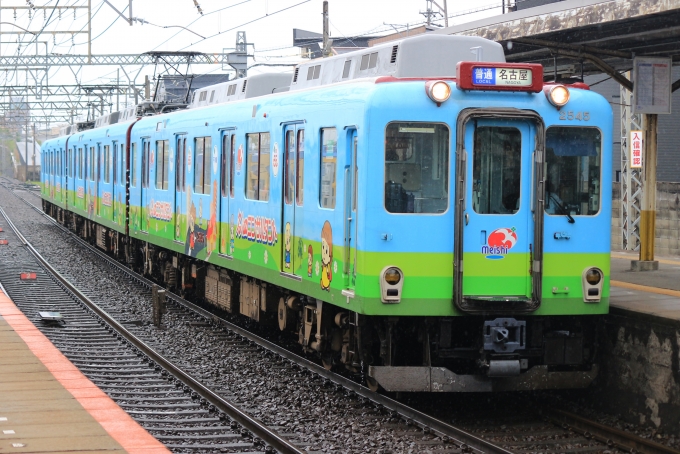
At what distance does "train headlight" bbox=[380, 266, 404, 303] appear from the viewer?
8.41 m

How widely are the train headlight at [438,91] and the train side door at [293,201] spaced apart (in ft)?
6.72

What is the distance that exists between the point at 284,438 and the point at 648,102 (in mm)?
7897

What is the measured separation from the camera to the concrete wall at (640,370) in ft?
27.6

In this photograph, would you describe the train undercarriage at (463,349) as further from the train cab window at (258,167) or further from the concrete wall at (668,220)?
the concrete wall at (668,220)

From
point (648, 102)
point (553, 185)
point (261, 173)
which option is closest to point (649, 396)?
point (553, 185)

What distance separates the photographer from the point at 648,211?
13.7m

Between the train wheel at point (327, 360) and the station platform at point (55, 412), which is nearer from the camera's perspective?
the station platform at point (55, 412)

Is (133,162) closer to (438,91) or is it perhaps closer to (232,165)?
(232,165)

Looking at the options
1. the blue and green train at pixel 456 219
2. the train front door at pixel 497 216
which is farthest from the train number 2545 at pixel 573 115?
the train front door at pixel 497 216

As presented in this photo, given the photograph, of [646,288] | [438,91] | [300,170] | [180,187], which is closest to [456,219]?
[438,91]

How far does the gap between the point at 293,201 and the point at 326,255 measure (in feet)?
3.90

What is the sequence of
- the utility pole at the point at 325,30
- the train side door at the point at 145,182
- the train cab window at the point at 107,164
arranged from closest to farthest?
the train side door at the point at 145,182
the train cab window at the point at 107,164
the utility pole at the point at 325,30

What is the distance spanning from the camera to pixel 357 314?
29.2 ft

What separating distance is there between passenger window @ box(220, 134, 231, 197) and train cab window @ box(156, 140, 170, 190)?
3.61 metres
